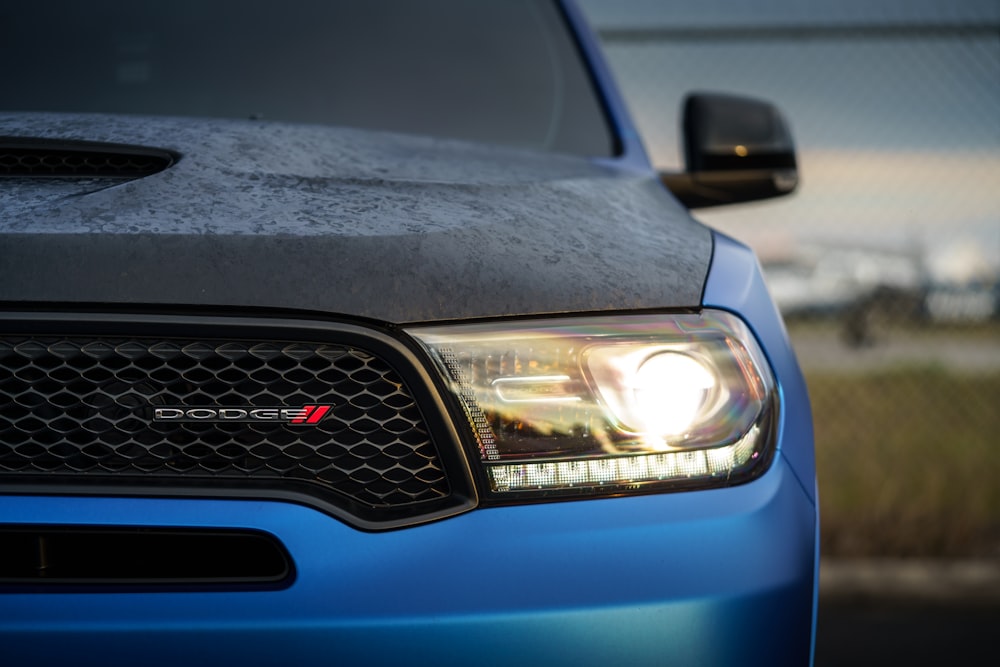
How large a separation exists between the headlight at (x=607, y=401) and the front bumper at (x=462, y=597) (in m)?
0.05

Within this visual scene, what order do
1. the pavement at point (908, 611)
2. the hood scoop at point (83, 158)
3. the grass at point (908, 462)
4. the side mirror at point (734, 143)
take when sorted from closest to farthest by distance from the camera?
the hood scoop at point (83, 158) < the side mirror at point (734, 143) < the pavement at point (908, 611) < the grass at point (908, 462)

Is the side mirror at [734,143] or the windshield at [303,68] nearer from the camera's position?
the windshield at [303,68]

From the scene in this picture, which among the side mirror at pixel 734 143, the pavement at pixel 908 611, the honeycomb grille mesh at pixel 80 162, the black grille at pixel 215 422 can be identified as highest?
the honeycomb grille mesh at pixel 80 162

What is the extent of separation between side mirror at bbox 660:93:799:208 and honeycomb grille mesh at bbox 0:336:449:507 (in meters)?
1.32

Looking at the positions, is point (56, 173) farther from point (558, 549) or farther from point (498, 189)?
point (558, 549)

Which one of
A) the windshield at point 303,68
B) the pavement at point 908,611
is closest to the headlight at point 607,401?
the windshield at point 303,68

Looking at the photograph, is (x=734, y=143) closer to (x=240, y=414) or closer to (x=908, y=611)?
(x=240, y=414)

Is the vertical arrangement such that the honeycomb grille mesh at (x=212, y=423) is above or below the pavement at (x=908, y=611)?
above

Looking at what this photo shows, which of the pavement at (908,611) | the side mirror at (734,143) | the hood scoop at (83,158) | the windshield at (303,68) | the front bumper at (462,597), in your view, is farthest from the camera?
the pavement at (908,611)

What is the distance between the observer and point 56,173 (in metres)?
1.27

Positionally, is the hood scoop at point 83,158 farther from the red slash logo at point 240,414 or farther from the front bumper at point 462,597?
the front bumper at point 462,597

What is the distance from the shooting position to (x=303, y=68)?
78.7 inches

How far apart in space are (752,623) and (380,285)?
567 millimetres

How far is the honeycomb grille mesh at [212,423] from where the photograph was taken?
1.07 metres
